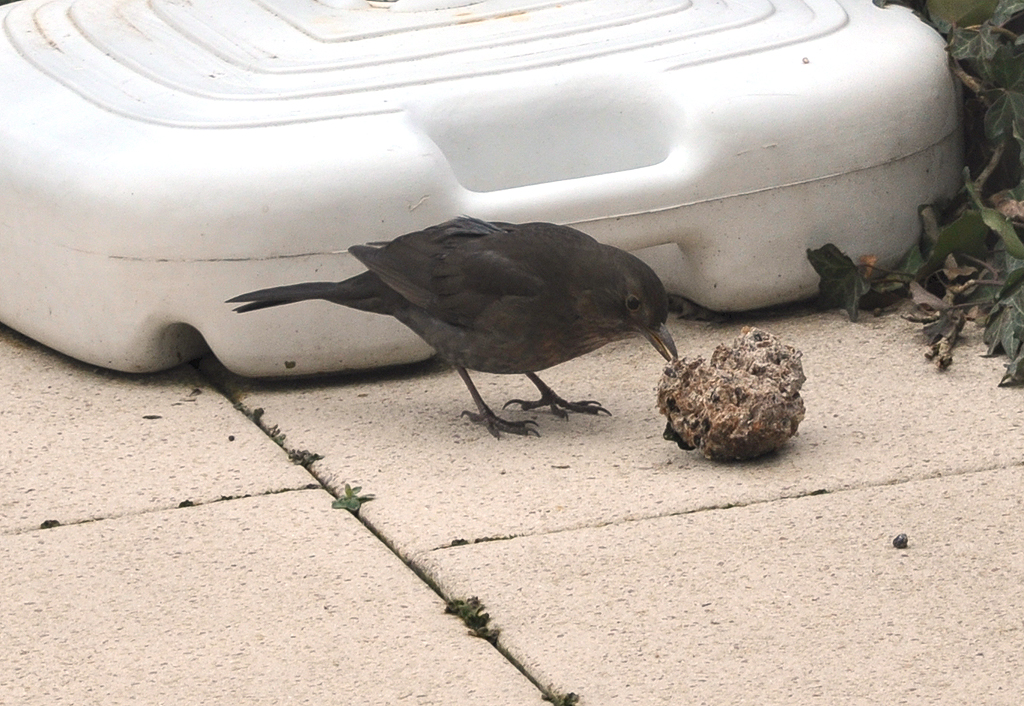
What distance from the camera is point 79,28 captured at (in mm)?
5680

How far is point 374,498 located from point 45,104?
6.79ft

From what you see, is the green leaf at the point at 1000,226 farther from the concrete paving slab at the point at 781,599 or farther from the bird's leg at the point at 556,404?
the bird's leg at the point at 556,404

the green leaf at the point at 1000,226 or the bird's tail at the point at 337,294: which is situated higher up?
the bird's tail at the point at 337,294

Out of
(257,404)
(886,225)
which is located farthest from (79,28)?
(886,225)

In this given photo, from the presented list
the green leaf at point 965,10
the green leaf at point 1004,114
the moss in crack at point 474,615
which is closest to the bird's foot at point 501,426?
the moss in crack at point 474,615

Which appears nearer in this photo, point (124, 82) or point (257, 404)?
point (257, 404)

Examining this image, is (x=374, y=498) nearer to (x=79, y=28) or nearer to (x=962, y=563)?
(x=962, y=563)

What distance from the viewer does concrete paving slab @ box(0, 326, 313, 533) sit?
4043 mm

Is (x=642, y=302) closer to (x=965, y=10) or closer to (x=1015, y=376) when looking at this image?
(x=1015, y=376)

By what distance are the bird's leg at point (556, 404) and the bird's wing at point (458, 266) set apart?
1.04 ft

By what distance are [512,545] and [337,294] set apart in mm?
1277

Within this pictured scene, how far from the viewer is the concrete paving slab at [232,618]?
3.02 m

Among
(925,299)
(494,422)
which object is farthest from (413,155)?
(925,299)

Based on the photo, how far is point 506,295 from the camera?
4355mm
